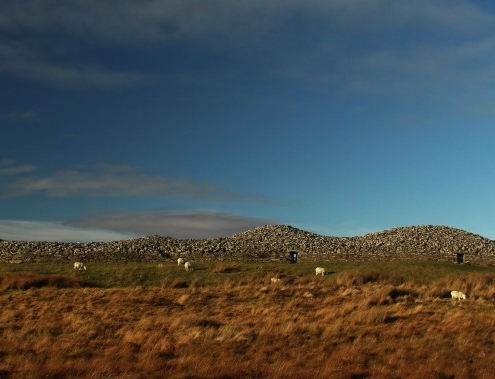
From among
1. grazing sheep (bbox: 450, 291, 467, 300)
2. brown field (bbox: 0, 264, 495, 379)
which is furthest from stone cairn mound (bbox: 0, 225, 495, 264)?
grazing sheep (bbox: 450, 291, 467, 300)

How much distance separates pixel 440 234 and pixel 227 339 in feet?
224

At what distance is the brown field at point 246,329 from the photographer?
16250 millimetres

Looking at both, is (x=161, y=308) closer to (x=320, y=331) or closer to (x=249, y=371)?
(x=320, y=331)

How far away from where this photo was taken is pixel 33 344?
2005cm

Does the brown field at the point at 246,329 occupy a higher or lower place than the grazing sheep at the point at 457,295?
lower

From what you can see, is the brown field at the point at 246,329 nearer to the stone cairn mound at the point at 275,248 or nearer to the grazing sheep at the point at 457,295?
the grazing sheep at the point at 457,295

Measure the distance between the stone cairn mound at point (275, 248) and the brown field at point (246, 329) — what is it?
2180 cm

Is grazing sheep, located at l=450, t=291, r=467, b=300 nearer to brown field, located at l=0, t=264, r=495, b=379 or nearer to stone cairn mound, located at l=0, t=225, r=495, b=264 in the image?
brown field, located at l=0, t=264, r=495, b=379

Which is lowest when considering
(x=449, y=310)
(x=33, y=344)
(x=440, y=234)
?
(x=33, y=344)

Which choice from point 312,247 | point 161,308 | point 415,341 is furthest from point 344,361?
point 312,247

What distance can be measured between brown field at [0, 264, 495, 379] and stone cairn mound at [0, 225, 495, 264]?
2180cm

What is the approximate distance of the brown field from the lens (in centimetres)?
1625

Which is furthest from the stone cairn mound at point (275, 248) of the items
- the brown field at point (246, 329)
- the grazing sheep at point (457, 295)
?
the grazing sheep at point (457, 295)

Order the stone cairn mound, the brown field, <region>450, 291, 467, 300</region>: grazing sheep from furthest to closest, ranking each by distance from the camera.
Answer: the stone cairn mound < <region>450, 291, 467, 300</region>: grazing sheep < the brown field
